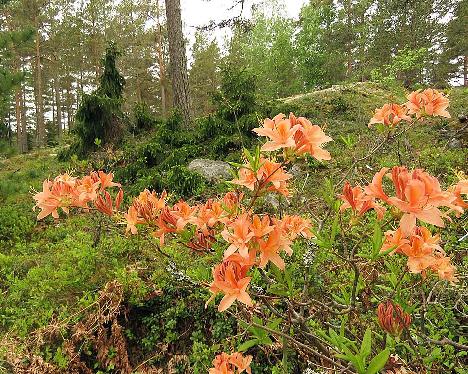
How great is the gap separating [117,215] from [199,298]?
1416mm

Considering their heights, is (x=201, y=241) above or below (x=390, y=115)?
below

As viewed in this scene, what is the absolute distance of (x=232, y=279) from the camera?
0.99 m

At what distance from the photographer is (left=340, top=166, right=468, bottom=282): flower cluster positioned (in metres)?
0.92

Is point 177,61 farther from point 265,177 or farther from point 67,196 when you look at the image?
point 265,177

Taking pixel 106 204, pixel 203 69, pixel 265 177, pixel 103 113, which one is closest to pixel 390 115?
pixel 265 177

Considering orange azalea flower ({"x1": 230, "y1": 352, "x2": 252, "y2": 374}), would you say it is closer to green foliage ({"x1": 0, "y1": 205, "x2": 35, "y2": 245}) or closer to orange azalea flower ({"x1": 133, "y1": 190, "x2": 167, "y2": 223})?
orange azalea flower ({"x1": 133, "y1": 190, "x2": 167, "y2": 223})

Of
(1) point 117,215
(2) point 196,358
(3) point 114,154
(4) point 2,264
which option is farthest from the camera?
(3) point 114,154

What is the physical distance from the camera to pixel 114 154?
251 inches

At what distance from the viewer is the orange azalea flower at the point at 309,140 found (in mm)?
1139

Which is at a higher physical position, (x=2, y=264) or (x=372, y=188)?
(x=372, y=188)

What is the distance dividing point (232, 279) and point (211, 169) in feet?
14.4

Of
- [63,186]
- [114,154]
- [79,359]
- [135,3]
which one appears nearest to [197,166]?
[114,154]

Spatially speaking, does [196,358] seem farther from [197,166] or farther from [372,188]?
[197,166]

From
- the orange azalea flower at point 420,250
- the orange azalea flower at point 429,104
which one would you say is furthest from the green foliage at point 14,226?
the orange azalea flower at point 420,250
